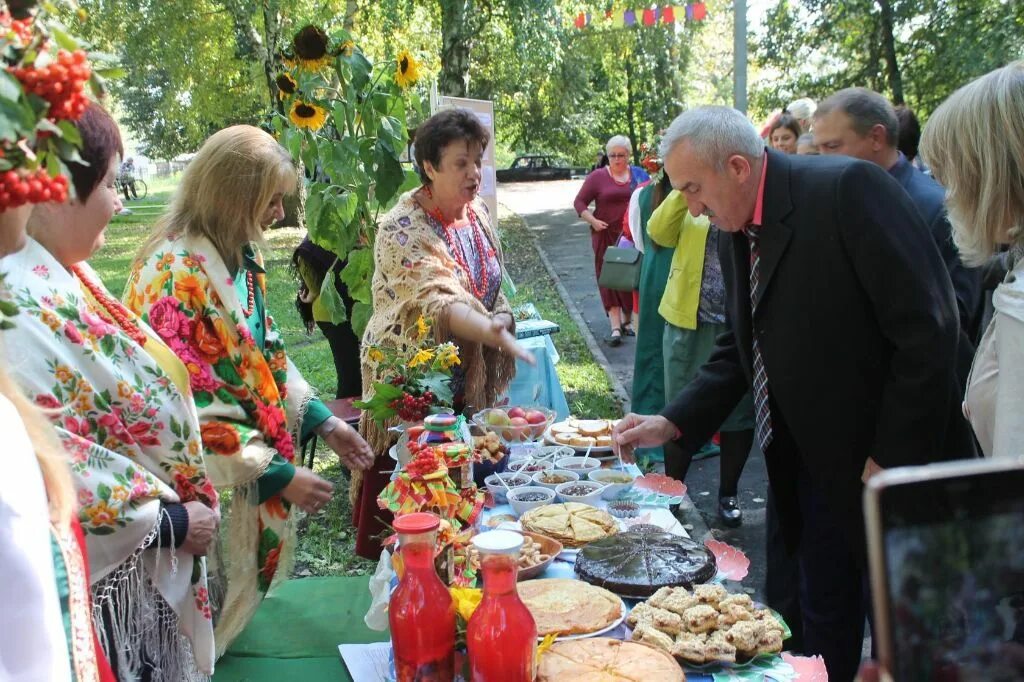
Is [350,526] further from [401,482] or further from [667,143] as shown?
[667,143]

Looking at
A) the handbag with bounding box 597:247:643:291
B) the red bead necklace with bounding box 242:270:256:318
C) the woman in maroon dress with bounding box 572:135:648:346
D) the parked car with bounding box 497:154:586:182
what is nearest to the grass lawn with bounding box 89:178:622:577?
the red bead necklace with bounding box 242:270:256:318

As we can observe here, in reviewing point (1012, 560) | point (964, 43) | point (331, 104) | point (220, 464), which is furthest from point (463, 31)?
point (1012, 560)

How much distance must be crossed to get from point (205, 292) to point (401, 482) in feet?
2.74

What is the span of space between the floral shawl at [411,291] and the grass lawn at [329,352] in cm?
65

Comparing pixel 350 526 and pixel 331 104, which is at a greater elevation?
pixel 331 104

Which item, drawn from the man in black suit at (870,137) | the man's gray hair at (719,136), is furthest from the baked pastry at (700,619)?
the man in black suit at (870,137)

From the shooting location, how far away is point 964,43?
49.5 feet

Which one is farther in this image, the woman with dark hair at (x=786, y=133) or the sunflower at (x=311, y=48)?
the woman with dark hair at (x=786, y=133)

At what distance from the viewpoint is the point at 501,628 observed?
59.4 inches

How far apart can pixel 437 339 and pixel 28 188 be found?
2.34 meters

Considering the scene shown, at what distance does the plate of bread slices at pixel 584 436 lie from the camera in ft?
10.1

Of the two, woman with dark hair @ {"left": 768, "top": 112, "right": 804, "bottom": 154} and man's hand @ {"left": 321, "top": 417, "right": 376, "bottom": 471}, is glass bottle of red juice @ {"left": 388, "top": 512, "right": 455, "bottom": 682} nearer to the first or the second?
man's hand @ {"left": 321, "top": 417, "right": 376, "bottom": 471}

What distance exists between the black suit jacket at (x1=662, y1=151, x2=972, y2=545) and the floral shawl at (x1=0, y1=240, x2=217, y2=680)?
1615mm

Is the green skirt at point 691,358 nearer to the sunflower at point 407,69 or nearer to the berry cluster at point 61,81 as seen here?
the sunflower at point 407,69
